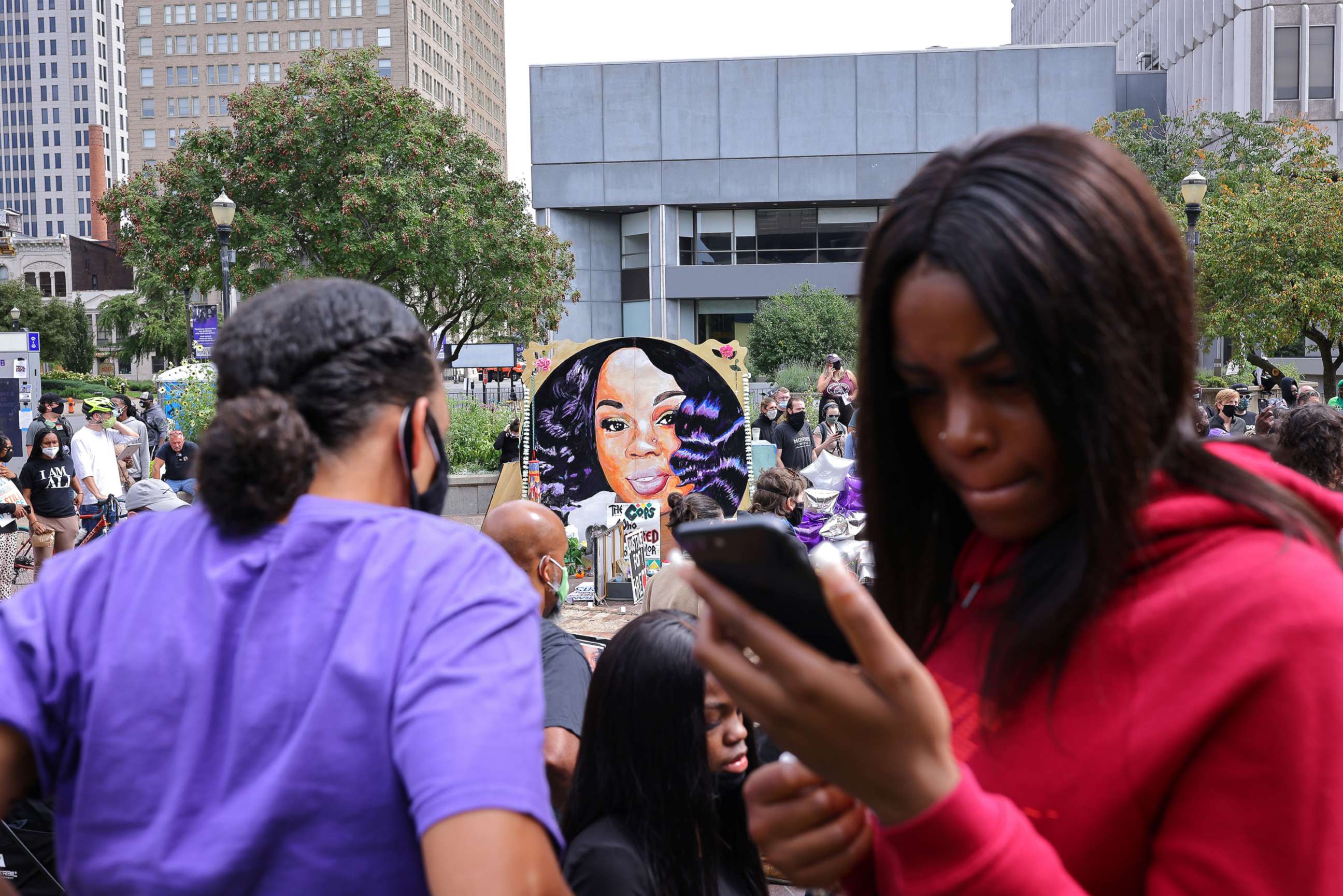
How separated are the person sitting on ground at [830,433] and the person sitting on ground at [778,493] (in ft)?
14.8

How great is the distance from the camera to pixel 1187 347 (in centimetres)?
107

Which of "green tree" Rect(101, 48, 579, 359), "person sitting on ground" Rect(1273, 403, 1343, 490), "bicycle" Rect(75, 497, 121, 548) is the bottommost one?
"bicycle" Rect(75, 497, 121, 548)

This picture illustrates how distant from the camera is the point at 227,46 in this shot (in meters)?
99.0

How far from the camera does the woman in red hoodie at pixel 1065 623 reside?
Answer: 2.86 feet

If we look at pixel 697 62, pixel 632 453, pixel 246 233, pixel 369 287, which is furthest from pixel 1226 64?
pixel 369 287

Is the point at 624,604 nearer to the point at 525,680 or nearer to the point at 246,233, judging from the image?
the point at 525,680

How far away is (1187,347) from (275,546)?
1050mm

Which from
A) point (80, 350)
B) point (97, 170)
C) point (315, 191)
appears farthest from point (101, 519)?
point (97, 170)

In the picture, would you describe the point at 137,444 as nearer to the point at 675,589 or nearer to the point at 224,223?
the point at 224,223

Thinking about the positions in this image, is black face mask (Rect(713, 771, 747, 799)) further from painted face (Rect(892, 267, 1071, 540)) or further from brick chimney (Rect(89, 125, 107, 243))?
brick chimney (Rect(89, 125, 107, 243))

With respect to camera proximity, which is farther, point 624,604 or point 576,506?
point 576,506

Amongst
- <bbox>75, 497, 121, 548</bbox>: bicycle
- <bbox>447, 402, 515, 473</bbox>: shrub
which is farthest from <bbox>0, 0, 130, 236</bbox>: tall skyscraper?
<bbox>75, 497, 121, 548</bbox>: bicycle

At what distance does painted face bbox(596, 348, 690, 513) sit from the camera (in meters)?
12.2

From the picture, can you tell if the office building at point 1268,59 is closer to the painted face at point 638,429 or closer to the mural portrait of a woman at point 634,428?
the mural portrait of a woman at point 634,428
